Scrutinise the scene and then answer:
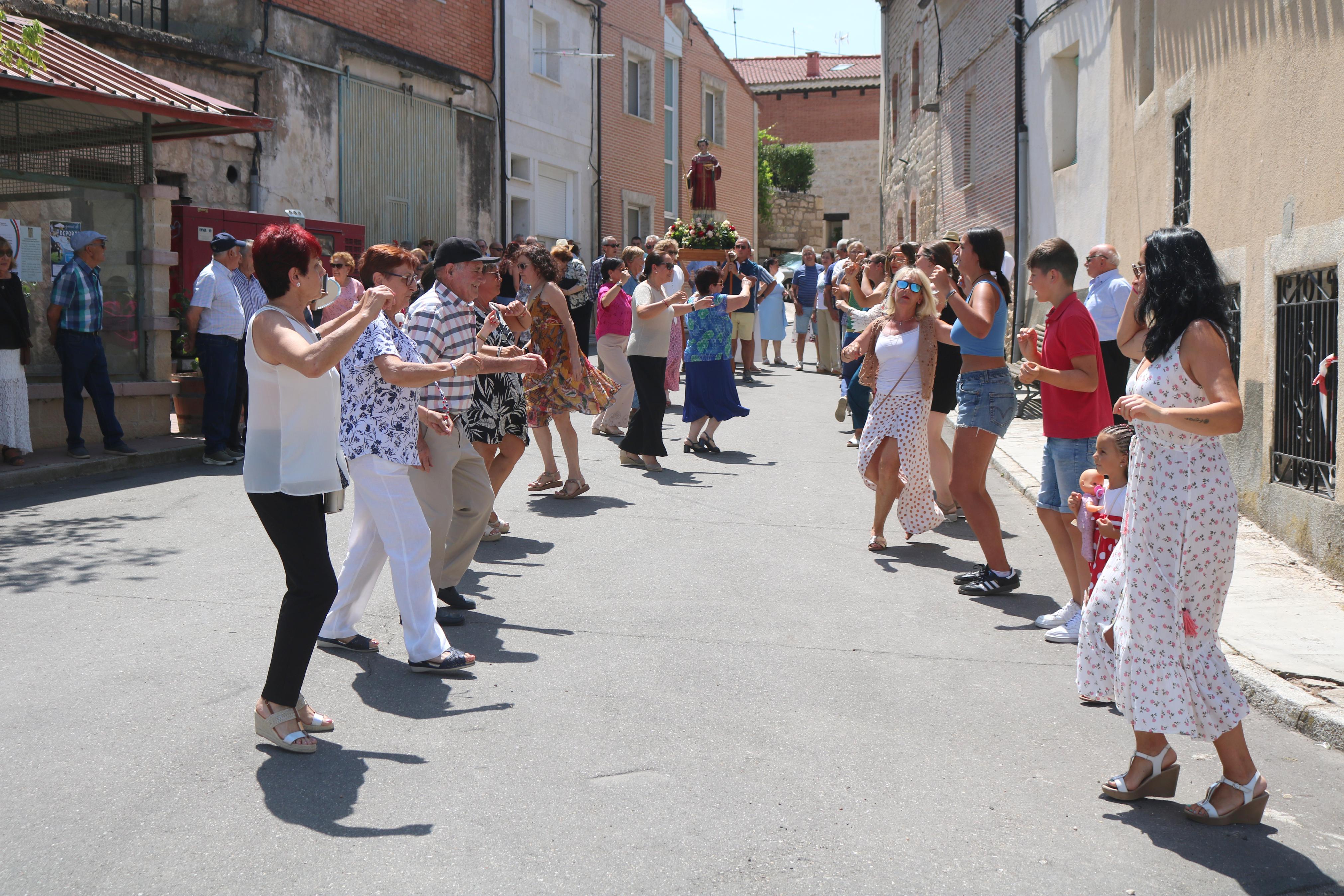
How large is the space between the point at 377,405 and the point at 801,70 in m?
57.0

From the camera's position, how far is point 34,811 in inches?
151

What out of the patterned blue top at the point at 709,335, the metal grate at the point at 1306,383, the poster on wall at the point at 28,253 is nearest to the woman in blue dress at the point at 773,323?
the patterned blue top at the point at 709,335

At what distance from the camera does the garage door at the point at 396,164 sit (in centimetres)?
1964

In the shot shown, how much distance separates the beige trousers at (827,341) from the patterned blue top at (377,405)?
611 inches

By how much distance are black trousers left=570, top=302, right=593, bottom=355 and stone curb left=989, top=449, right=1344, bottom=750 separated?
788cm

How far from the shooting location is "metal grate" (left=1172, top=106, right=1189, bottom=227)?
10523mm

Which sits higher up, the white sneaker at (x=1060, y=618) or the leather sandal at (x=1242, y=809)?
the white sneaker at (x=1060, y=618)

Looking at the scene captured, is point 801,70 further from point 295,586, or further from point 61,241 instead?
point 295,586

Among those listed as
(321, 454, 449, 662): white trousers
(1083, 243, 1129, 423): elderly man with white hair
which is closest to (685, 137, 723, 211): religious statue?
(1083, 243, 1129, 423): elderly man with white hair

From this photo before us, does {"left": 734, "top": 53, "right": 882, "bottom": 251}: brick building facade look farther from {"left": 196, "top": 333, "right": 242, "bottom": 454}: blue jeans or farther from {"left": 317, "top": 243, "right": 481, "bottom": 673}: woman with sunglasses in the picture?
{"left": 317, "top": 243, "right": 481, "bottom": 673}: woman with sunglasses

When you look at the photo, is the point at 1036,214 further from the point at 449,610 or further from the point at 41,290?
the point at 449,610

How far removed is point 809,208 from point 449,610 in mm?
43372

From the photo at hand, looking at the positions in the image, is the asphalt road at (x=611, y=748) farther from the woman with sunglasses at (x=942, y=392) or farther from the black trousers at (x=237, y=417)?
the black trousers at (x=237, y=417)

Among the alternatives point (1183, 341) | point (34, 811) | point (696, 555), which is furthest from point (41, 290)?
point (1183, 341)
